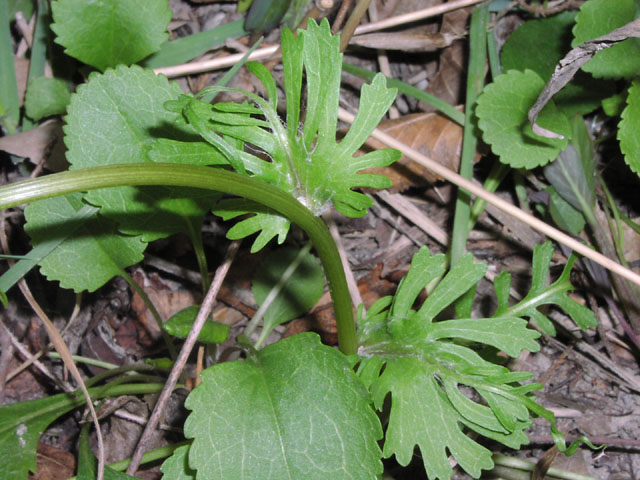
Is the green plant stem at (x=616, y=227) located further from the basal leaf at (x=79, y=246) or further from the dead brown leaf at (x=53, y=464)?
the dead brown leaf at (x=53, y=464)

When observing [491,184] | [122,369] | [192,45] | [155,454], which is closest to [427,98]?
[491,184]

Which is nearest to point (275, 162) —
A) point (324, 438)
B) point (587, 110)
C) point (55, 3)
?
point (324, 438)

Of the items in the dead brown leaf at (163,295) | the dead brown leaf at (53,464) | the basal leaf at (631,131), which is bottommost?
the dead brown leaf at (53,464)

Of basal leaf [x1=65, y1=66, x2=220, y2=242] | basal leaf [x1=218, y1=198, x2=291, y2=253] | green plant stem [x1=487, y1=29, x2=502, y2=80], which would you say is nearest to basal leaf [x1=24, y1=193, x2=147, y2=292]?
basal leaf [x1=65, y1=66, x2=220, y2=242]

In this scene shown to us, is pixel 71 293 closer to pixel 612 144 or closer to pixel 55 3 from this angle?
pixel 55 3

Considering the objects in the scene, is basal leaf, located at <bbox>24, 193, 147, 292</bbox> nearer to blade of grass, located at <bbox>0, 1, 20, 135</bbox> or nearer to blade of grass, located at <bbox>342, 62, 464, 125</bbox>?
blade of grass, located at <bbox>0, 1, 20, 135</bbox>

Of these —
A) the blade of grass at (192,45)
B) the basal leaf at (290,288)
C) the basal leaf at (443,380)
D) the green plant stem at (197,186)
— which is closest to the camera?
the green plant stem at (197,186)

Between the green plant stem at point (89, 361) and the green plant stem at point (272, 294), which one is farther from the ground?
the green plant stem at point (272, 294)

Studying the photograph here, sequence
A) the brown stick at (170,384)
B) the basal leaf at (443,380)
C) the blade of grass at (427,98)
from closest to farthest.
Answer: the basal leaf at (443,380)
the brown stick at (170,384)
the blade of grass at (427,98)

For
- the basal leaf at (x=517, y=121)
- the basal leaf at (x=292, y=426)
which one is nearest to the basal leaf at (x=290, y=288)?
the basal leaf at (x=292, y=426)
